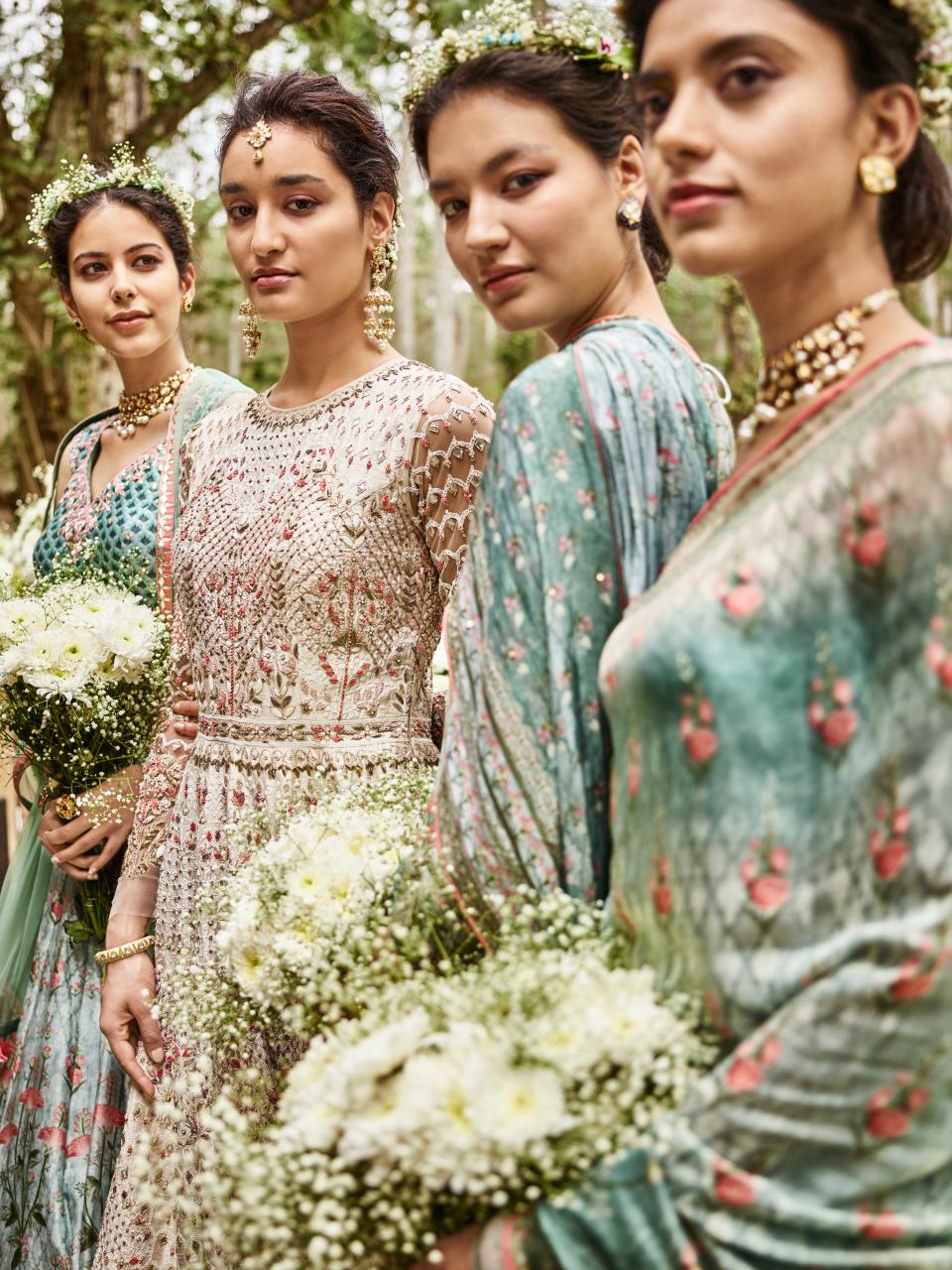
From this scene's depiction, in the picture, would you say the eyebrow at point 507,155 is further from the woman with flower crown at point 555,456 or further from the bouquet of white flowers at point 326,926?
the bouquet of white flowers at point 326,926

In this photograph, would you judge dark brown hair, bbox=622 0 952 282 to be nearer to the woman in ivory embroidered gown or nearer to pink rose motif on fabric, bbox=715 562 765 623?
pink rose motif on fabric, bbox=715 562 765 623

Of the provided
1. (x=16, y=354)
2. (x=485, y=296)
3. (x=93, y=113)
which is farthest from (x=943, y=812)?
(x=16, y=354)

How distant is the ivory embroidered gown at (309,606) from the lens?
2.62 meters

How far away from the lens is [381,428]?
268cm

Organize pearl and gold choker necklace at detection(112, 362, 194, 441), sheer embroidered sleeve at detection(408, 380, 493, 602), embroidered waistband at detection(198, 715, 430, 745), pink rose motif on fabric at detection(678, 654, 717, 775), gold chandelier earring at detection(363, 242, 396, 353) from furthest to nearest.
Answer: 1. pearl and gold choker necklace at detection(112, 362, 194, 441)
2. gold chandelier earring at detection(363, 242, 396, 353)
3. embroidered waistband at detection(198, 715, 430, 745)
4. sheer embroidered sleeve at detection(408, 380, 493, 602)
5. pink rose motif on fabric at detection(678, 654, 717, 775)

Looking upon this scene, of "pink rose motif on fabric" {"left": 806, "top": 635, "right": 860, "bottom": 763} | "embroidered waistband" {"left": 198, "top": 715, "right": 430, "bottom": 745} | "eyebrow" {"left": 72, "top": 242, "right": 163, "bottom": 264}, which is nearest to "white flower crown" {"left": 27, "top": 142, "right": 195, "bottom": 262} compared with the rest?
"eyebrow" {"left": 72, "top": 242, "right": 163, "bottom": 264}

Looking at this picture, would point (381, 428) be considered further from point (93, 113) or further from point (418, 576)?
point (93, 113)

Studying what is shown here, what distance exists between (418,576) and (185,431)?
1149mm

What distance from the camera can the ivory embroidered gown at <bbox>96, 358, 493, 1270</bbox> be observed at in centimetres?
262

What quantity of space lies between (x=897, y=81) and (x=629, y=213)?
1.78ft

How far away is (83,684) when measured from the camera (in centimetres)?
322

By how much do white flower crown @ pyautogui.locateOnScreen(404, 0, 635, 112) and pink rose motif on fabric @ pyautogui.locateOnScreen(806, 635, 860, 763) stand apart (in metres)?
0.95

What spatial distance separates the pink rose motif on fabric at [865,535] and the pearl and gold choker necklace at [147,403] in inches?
110

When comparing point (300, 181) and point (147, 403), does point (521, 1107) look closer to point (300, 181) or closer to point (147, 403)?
point (300, 181)
